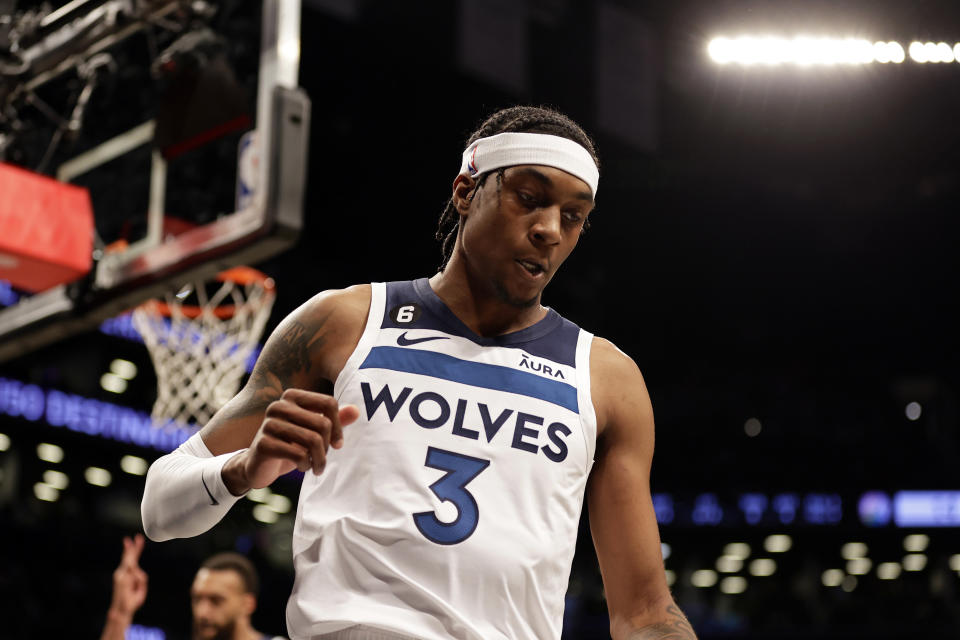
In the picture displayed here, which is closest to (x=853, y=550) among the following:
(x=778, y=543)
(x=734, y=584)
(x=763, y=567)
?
(x=778, y=543)

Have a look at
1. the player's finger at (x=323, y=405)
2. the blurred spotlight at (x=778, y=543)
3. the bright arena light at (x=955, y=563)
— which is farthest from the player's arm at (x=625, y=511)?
the bright arena light at (x=955, y=563)

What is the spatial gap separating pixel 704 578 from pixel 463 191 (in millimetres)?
18173

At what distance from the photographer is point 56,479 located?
15281 mm

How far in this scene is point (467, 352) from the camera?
222 cm

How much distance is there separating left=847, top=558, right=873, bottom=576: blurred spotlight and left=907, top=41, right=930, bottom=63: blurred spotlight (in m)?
13.5

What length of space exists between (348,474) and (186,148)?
3100 millimetres

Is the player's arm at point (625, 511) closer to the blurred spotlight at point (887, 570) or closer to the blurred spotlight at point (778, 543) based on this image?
the blurred spotlight at point (778, 543)

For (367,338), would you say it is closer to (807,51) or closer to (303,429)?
(303,429)

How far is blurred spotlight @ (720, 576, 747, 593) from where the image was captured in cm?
1964

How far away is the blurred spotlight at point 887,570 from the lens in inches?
731

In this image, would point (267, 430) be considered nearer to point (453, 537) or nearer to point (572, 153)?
point (453, 537)

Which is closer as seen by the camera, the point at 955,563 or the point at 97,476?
the point at 97,476

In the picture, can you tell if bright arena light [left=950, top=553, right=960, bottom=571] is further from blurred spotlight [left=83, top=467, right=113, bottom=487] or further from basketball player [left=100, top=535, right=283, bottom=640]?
basketball player [left=100, top=535, right=283, bottom=640]

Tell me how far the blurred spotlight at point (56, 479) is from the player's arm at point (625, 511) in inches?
553
